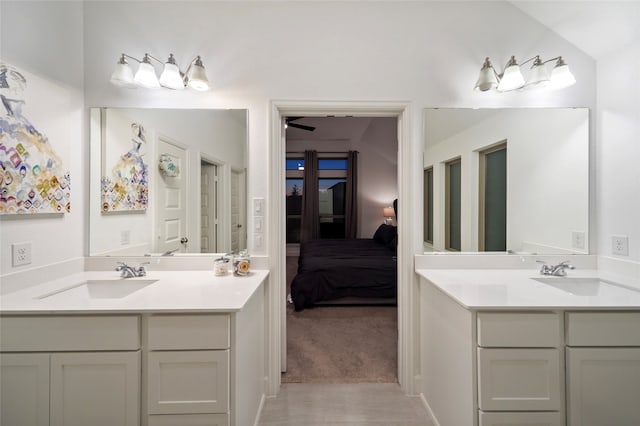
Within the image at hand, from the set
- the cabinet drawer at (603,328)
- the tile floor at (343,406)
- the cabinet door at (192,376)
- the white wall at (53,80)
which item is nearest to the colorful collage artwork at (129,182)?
the white wall at (53,80)

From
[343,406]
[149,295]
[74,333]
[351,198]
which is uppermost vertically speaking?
[351,198]

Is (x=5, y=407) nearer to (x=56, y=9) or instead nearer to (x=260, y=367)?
(x=260, y=367)

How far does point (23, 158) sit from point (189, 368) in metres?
1.35

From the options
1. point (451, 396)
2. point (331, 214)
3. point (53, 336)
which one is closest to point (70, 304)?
point (53, 336)

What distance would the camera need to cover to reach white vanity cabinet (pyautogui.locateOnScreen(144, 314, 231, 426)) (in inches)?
46.4

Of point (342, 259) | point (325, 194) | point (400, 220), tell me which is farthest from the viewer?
point (325, 194)

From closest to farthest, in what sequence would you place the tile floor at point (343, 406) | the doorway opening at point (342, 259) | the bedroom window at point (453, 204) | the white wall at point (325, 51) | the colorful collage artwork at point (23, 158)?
the colorful collage artwork at point (23, 158) → the tile floor at point (343, 406) → the white wall at point (325, 51) → the bedroom window at point (453, 204) → the doorway opening at point (342, 259)

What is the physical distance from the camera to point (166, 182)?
1.89 meters

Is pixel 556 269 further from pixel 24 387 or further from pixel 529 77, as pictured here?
pixel 24 387

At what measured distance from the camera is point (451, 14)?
186cm

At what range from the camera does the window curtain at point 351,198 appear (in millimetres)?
6559

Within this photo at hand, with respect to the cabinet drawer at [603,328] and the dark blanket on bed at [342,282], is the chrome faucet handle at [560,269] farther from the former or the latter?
the dark blanket on bed at [342,282]

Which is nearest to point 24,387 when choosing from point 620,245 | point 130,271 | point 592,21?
point 130,271

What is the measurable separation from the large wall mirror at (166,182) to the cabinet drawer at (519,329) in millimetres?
1434
